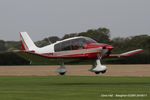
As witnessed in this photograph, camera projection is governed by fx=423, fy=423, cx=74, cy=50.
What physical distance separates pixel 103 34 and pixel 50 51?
22168 mm

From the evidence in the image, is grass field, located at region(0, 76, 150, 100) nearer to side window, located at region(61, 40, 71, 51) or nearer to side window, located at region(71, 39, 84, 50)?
side window, located at region(71, 39, 84, 50)

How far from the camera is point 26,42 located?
33688 millimetres

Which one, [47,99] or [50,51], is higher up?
[50,51]

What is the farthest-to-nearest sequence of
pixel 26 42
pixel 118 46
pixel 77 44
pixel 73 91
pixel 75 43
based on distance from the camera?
pixel 118 46 → pixel 26 42 → pixel 75 43 → pixel 77 44 → pixel 73 91

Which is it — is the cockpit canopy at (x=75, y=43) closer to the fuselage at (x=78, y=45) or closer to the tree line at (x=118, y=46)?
the fuselage at (x=78, y=45)

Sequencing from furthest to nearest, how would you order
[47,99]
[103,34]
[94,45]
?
[103,34], [94,45], [47,99]

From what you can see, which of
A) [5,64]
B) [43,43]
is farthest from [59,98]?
[5,64]

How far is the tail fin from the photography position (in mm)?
33156

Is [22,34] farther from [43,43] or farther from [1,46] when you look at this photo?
[1,46]

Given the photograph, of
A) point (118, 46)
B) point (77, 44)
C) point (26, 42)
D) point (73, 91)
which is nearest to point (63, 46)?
point (77, 44)

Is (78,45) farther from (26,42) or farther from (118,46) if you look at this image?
(118,46)

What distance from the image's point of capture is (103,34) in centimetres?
5153

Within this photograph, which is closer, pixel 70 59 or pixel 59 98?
pixel 59 98

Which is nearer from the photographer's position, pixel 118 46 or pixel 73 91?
pixel 73 91
